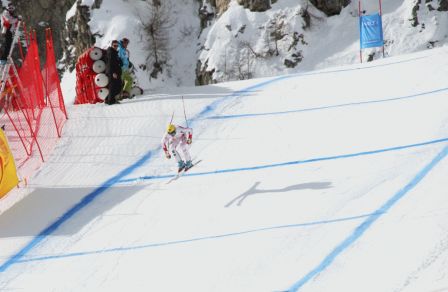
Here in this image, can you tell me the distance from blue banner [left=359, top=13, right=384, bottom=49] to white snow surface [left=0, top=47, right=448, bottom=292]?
4.59 metres

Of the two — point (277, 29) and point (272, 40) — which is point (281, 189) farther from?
point (277, 29)

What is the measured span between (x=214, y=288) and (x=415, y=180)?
2846 millimetres

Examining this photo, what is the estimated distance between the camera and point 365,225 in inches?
238

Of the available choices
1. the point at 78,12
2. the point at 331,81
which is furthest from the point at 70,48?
the point at 331,81

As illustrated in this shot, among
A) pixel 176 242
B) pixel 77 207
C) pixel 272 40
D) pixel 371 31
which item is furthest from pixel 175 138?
pixel 272 40

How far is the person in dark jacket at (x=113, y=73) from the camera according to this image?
12500 millimetres

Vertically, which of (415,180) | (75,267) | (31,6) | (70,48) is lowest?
(75,267)

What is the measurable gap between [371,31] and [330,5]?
9814 mm

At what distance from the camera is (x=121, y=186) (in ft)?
30.2

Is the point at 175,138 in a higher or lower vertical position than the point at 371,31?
lower

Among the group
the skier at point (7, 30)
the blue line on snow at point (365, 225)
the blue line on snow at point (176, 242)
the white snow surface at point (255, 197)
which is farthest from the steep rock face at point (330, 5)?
the blue line on snow at point (176, 242)

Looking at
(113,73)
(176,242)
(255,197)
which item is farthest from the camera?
(113,73)

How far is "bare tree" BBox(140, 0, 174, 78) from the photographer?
1160 inches

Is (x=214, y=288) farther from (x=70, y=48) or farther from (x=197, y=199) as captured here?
(x=70, y=48)
